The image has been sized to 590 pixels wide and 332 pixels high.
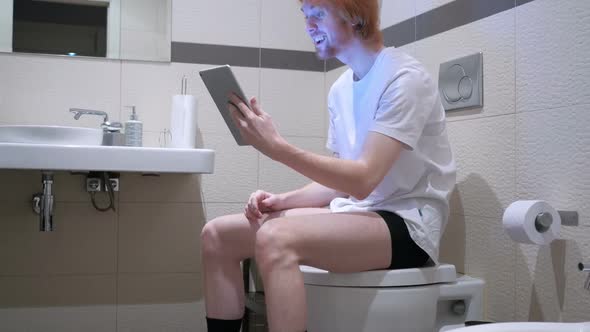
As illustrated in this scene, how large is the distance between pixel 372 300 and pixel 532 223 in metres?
0.44

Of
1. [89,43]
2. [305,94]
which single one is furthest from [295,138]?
[89,43]

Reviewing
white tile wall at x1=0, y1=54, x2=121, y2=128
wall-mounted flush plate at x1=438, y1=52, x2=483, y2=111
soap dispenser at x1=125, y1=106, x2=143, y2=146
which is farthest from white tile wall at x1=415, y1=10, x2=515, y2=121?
white tile wall at x1=0, y1=54, x2=121, y2=128

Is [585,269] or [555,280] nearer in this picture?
[585,269]

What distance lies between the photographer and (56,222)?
251 centimetres

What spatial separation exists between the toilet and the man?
4 cm

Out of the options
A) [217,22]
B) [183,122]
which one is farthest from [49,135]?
[217,22]

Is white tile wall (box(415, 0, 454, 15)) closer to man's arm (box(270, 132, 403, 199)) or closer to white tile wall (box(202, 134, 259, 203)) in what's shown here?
man's arm (box(270, 132, 403, 199))

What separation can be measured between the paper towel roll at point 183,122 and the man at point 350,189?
0.85 m

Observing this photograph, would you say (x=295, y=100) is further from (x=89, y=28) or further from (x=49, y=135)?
(x=49, y=135)

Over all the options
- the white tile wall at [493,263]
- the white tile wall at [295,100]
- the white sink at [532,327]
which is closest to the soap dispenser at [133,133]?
the white tile wall at [295,100]

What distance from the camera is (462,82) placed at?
6.18 feet

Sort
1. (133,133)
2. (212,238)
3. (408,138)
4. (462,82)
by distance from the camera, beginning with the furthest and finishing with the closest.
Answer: (133,133) → (462,82) → (212,238) → (408,138)

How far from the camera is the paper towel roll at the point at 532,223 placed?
145 cm

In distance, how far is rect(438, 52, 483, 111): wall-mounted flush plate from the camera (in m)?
1.80
